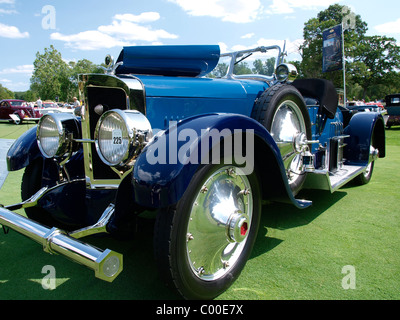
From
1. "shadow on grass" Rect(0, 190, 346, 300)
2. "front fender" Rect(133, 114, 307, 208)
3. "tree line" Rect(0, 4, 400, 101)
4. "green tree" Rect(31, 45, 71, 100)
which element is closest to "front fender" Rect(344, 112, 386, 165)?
"shadow on grass" Rect(0, 190, 346, 300)

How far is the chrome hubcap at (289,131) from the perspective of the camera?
2762 millimetres

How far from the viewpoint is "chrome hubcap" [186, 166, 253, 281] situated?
1683 millimetres

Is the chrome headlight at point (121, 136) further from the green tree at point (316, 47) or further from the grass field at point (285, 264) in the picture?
the green tree at point (316, 47)

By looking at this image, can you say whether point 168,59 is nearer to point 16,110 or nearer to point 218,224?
point 218,224

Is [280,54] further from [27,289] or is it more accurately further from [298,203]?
[27,289]

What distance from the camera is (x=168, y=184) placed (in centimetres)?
140

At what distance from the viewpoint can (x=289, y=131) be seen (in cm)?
290

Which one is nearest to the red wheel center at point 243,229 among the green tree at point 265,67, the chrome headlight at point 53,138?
the chrome headlight at point 53,138

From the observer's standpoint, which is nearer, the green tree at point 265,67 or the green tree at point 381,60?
the green tree at point 265,67

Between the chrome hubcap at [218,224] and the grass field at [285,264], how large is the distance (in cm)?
22

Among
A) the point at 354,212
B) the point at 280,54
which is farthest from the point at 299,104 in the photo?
the point at 354,212

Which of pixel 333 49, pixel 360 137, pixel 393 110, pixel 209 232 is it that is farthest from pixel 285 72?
pixel 393 110

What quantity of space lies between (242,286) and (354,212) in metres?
1.93

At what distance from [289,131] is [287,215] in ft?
2.96
